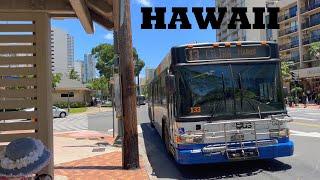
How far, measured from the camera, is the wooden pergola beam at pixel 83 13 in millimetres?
6952

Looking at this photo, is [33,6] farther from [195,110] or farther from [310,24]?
[310,24]

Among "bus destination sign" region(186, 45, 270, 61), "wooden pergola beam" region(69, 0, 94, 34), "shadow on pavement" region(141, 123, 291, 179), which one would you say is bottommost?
"shadow on pavement" region(141, 123, 291, 179)

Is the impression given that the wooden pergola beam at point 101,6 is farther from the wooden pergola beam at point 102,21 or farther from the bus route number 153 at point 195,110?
the bus route number 153 at point 195,110

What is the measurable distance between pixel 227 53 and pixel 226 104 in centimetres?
115

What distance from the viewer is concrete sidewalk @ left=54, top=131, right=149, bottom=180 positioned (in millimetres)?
11923

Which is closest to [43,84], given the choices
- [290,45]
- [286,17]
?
[290,45]

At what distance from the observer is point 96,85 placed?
116938 mm

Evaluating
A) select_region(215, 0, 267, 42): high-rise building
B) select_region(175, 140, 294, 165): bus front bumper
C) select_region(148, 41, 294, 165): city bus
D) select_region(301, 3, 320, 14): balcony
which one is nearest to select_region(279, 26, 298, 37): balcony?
select_region(301, 3, 320, 14): balcony

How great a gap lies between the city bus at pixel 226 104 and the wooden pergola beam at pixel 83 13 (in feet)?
8.39

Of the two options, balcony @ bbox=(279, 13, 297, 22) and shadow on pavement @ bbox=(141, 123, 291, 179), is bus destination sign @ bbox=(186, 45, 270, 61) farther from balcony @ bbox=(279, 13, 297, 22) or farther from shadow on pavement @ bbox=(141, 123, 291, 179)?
balcony @ bbox=(279, 13, 297, 22)

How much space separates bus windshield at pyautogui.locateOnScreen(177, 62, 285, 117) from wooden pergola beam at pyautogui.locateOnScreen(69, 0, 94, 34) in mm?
2642

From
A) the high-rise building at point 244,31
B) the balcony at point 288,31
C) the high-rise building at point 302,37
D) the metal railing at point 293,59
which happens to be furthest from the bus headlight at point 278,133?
the high-rise building at point 244,31

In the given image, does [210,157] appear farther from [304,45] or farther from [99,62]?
[99,62]

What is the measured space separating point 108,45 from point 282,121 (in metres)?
93.9
